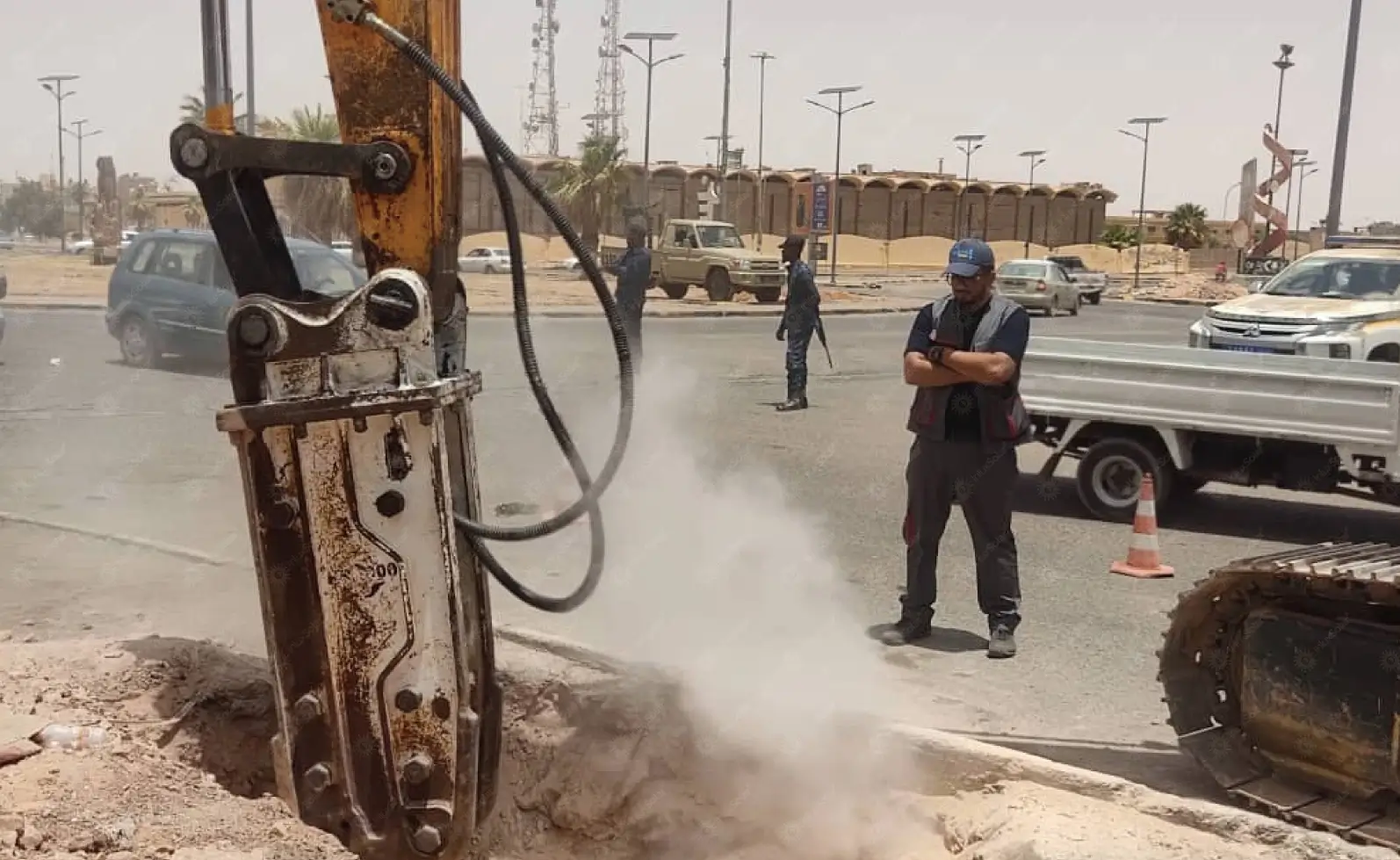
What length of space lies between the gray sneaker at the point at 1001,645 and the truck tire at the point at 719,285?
28.2m

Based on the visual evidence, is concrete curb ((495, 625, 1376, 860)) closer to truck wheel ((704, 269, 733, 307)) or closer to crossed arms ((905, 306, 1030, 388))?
crossed arms ((905, 306, 1030, 388))

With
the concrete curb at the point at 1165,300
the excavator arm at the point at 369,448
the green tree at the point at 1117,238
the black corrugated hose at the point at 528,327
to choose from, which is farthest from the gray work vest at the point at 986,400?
the green tree at the point at 1117,238

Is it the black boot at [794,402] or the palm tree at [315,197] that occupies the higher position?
the palm tree at [315,197]

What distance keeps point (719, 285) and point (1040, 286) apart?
9003 mm

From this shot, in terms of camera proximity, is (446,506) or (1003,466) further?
(1003,466)

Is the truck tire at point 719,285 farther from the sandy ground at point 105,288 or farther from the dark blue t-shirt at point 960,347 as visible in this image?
the dark blue t-shirt at point 960,347

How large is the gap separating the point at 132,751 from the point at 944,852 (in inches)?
98.1

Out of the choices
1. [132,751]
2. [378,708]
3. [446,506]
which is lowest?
[132,751]

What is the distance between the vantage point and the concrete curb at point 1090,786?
3861mm

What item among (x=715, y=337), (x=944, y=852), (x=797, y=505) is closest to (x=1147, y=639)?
(x=944, y=852)

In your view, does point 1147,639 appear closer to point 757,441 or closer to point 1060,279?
point 757,441

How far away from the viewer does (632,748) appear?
4.72 metres

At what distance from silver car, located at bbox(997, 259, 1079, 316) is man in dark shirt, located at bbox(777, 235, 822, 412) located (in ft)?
76.3

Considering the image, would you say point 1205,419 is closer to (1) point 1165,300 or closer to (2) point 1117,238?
(1) point 1165,300
